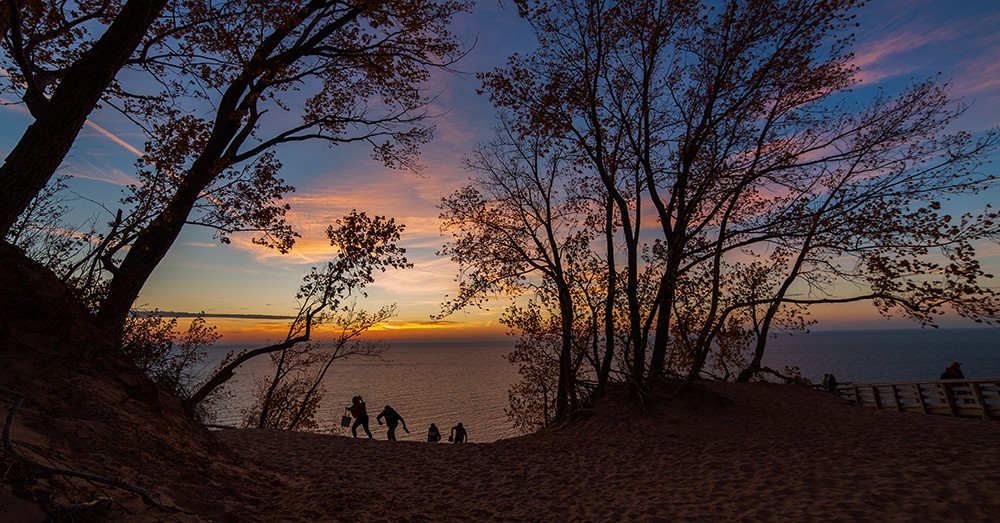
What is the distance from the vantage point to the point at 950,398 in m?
15.6

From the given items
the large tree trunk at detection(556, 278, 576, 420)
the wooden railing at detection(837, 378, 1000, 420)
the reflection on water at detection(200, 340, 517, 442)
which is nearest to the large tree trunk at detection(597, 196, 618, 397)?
the large tree trunk at detection(556, 278, 576, 420)

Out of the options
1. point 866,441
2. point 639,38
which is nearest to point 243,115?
point 639,38

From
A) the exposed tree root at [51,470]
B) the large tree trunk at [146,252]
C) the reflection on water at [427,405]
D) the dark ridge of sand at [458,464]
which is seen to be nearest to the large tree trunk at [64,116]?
the dark ridge of sand at [458,464]

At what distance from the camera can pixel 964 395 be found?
1502cm

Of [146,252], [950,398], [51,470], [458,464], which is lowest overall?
[458,464]

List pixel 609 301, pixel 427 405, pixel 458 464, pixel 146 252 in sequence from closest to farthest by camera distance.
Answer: pixel 146 252, pixel 458 464, pixel 609 301, pixel 427 405

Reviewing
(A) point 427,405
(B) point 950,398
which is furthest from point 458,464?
(A) point 427,405

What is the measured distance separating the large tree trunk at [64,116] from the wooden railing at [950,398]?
883 inches

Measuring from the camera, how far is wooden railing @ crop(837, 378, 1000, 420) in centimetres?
1426

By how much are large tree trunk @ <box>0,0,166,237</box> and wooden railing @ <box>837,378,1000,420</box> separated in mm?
22427

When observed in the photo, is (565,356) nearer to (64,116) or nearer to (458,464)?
(458,464)

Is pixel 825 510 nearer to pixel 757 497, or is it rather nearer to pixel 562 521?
pixel 757 497

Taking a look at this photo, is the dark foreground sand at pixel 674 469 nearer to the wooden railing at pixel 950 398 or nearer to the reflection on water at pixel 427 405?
the wooden railing at pixel 950 398

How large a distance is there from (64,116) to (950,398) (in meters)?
24.9
